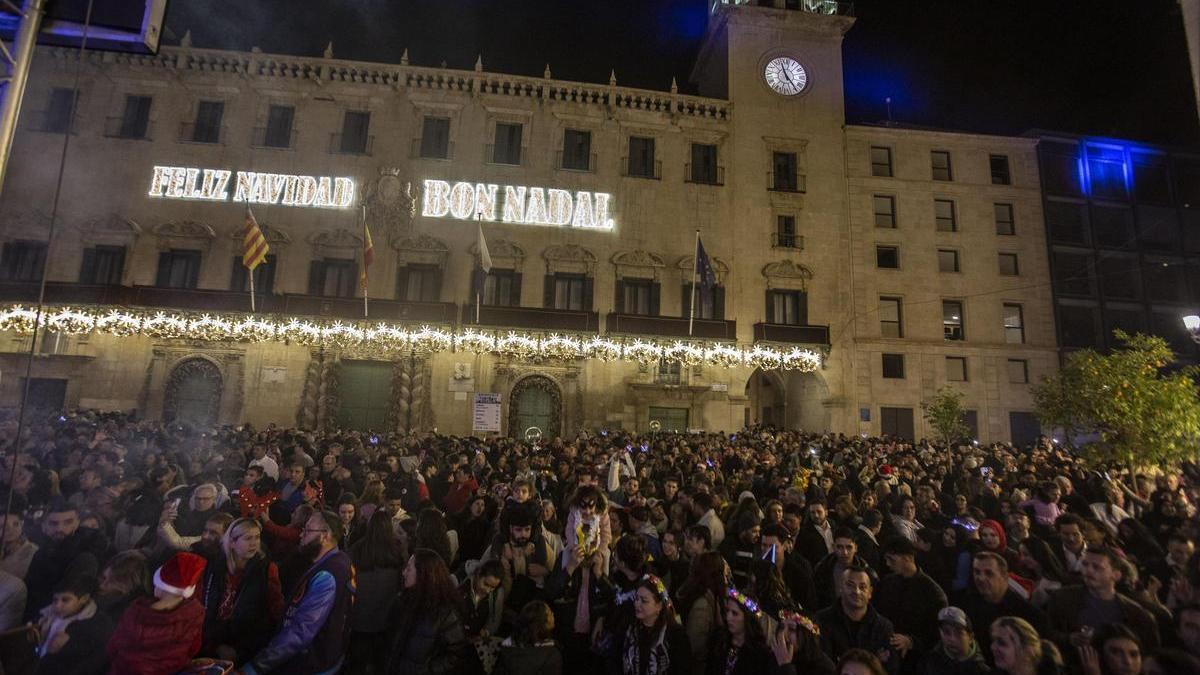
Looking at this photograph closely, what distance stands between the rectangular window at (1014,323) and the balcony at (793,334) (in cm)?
1018

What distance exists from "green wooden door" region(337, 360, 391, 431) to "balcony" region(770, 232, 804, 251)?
19141 mm

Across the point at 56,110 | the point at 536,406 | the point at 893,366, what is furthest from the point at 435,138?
the point at 893,366

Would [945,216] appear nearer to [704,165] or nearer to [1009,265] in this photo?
[1009,265]

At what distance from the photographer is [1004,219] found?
104ft

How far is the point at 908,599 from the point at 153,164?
33119 millimetres

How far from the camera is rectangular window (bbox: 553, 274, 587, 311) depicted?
1109 inches

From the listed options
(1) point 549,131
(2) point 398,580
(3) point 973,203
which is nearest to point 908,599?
(2) point 398,580

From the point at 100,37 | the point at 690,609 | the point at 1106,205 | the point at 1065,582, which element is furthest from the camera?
the point at 1106,205

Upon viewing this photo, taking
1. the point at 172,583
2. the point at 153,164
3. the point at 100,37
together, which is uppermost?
the point at 153,164

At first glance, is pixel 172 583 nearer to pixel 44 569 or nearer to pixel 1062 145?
pixel 44 569

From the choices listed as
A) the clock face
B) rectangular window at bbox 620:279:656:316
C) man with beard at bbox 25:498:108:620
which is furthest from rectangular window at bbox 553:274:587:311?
man with beard at bbox 25:498:108:620

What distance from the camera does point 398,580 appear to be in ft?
16.9

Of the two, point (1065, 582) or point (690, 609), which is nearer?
point (690, 609)

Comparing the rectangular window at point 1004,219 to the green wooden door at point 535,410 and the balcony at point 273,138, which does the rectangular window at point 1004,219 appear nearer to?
the green wooden door at point 535,410
